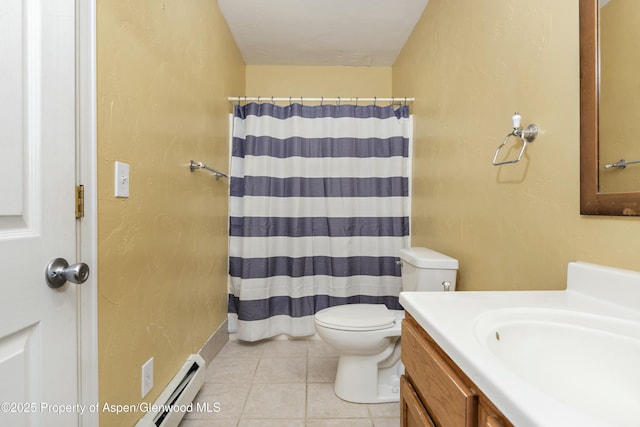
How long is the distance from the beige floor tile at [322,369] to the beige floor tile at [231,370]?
0.36 m

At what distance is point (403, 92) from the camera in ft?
8.07

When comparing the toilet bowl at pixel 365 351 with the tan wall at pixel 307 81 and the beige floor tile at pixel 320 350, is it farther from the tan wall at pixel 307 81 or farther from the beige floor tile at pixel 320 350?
the tan wall at pixel 307 81

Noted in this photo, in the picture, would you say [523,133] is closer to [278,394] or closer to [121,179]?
[121,179]

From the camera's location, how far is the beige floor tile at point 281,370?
5.90 ft

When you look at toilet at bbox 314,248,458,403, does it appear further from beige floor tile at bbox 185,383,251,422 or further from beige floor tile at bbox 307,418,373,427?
beige floor tile at bbox 185,383,251,422

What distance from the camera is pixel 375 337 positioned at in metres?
1.54

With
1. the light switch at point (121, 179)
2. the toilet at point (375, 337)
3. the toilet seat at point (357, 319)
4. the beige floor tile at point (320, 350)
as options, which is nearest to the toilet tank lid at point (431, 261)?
the toilet at point (375, 337)

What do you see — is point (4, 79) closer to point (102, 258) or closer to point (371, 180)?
point (102, 258)

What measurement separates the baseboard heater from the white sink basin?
124cm

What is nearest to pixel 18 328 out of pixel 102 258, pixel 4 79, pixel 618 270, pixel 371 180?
pixel 102 258

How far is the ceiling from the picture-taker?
1.97 m

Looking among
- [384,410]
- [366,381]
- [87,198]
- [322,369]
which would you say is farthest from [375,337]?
[87,198]

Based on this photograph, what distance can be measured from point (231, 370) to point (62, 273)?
1452 millimetres

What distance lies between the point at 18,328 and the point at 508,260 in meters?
1.45
